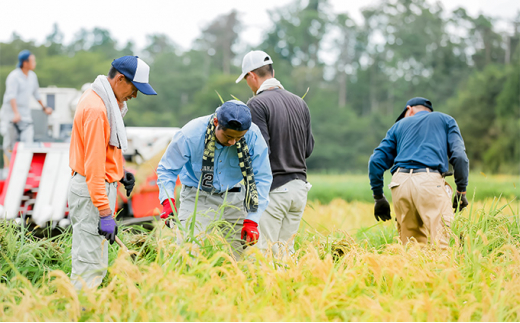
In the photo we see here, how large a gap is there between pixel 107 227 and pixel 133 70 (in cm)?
112

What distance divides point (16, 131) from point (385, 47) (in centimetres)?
4788

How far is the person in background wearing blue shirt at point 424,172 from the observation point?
4891 mm

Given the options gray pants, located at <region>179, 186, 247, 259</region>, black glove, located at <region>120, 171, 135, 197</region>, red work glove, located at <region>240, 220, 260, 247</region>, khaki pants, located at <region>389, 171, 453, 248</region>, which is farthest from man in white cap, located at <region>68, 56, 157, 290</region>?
khaki pants, located at <region>389, 171, 453, 248</region>

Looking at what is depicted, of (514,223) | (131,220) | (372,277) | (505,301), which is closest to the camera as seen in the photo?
(505,301)

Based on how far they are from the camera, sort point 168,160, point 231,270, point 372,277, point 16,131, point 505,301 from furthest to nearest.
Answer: point 16,131
point 168,160
point 372,277
point 231,270
point 505,301

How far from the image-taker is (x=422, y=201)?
16.1 ft

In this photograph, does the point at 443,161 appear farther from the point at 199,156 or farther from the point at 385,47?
the point at 385,47

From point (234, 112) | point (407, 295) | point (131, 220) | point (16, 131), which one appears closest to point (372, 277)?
point (407, 295)

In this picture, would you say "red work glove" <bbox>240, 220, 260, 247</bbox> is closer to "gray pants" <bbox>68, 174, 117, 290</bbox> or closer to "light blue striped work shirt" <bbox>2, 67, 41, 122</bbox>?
"gray pants" <bbox>68, 174, 117, 290</bbox>

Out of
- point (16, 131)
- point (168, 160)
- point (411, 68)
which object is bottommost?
point (16, 131)

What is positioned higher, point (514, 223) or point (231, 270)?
point (514, 223)

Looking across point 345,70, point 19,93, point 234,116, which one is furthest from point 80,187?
point 345,70

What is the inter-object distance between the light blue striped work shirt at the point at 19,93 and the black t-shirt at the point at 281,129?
4.99 metres

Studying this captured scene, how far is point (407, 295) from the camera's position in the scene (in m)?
3.01
